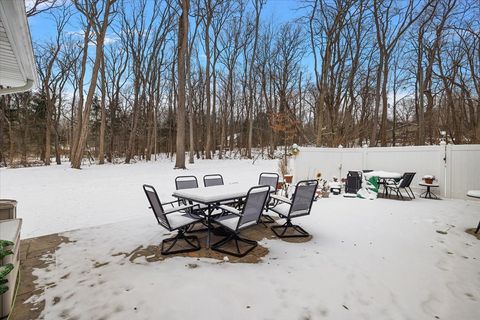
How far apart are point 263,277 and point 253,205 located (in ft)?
3.17

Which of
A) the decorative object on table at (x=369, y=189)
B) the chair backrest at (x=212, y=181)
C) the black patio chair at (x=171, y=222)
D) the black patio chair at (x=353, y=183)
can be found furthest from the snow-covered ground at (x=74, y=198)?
the decorative object on table at (x=369, y=189)

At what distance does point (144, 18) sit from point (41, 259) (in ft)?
71.1

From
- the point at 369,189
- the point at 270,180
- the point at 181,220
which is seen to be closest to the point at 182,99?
the point at 270,180

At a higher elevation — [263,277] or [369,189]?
[369,189]

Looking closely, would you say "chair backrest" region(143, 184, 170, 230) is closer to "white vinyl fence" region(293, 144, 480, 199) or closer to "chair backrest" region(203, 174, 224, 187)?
"chair backrest" region(203, 174, 224, 187)

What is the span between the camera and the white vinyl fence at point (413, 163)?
23.3 ft

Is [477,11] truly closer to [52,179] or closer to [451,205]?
[451,205]

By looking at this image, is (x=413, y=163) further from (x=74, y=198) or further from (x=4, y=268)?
(x=74, y=198)

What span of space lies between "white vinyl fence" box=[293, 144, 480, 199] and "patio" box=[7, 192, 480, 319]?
11.5ft

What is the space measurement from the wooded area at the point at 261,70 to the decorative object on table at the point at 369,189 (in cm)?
481

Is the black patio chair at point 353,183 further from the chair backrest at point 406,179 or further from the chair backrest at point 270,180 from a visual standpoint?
the chair backrest at point 270,180

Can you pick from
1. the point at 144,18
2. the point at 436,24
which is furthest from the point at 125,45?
the point at 436,24

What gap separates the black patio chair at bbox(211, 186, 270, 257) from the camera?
11.3 feet

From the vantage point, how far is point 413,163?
27.1 ft
